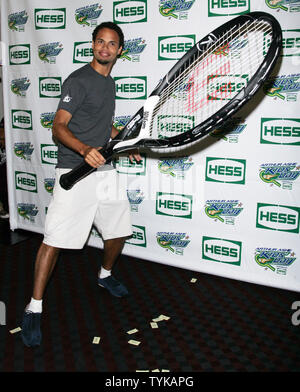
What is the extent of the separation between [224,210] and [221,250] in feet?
0.97

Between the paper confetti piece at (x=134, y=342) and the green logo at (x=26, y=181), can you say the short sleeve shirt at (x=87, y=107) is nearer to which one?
the paper confetti piece at (x=134, y=342)

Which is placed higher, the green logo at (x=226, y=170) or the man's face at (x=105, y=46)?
the man's face at (x=105, y=46)

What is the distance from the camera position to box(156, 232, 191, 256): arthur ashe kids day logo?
279 centimetres

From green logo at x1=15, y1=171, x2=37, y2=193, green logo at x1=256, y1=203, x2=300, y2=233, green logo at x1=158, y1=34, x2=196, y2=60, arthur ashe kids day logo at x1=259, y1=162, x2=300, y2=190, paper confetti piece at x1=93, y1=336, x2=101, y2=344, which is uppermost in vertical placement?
green logo at x1=158, y1=34, x2=196, y2=60

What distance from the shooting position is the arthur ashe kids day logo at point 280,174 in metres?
2.34

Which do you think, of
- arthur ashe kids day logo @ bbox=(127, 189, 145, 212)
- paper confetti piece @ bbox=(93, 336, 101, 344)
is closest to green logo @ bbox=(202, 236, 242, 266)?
arthur ashe kids day logo @ bbox=(127, 189, 145, 212)

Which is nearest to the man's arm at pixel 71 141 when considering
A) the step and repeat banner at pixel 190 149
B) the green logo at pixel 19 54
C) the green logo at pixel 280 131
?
the step and repeat banner at pixel 190 149

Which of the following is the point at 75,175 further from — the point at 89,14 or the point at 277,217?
the point at 89,14

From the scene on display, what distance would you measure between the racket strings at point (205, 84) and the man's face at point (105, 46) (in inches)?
15.0

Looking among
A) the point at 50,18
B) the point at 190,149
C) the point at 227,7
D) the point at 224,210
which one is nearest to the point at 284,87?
the point at 227,7

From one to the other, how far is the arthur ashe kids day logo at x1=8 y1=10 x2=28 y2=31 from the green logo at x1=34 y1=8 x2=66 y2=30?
126 mm

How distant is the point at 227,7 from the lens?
2305mm

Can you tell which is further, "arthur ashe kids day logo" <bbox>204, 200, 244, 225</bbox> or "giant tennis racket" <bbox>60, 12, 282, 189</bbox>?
"arthur ashe kids day logo" <bbox>204, 200, 244, 225</bbox>
